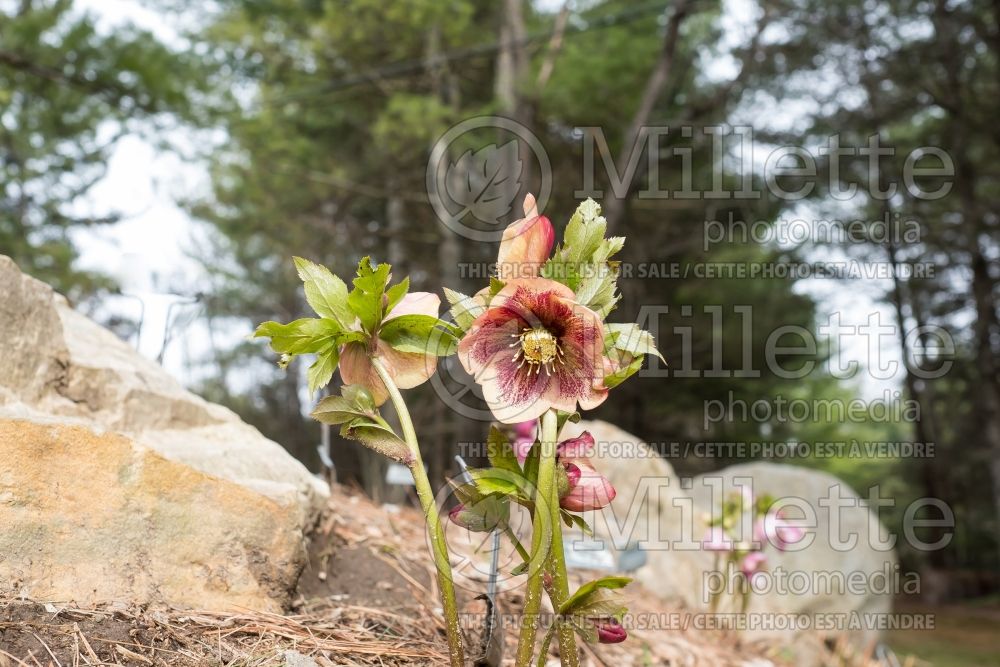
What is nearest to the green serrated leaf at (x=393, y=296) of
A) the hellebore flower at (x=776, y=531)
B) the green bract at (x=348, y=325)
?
the green bract at (x=348, y=325)

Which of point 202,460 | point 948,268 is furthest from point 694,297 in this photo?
point 202,460

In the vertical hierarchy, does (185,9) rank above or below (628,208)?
above

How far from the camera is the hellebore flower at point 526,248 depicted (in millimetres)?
1130

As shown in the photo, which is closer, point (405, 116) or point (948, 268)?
point (405, 116)

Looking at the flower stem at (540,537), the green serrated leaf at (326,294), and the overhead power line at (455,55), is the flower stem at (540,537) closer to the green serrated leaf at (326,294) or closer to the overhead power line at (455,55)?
the green serrated leaf at (326,294)

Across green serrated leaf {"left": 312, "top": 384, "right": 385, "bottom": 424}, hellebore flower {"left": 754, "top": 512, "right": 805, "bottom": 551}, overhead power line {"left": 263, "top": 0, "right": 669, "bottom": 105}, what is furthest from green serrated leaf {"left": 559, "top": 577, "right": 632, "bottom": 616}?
overhead power line {"left": 263, "top": 0, "right": 669, "bottom": 105}

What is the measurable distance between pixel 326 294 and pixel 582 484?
50 cm

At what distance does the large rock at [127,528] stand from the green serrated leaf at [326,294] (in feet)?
1.83

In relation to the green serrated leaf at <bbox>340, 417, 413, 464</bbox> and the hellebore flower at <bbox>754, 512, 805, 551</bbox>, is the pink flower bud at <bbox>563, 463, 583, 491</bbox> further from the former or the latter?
the hellebore flower at <bbox>754, 512, 805, 551</bbox>

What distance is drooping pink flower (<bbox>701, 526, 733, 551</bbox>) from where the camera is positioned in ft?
8.70

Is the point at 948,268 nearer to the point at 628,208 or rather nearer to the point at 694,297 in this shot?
the point at 694,297

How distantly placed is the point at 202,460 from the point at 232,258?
35.8 feet

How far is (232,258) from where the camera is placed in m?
11.9

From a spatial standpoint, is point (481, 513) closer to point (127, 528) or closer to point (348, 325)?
point (348, 325)
